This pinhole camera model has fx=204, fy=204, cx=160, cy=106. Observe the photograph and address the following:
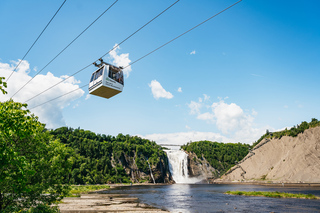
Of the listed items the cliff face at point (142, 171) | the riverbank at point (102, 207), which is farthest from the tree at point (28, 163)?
the cliff face at point (142, 171)

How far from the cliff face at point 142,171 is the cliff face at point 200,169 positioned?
906 inches

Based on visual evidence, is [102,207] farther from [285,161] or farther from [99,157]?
[99,157]

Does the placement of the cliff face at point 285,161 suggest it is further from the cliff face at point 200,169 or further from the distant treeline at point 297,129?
the cliff face at point 200,169

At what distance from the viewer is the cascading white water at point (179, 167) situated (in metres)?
155

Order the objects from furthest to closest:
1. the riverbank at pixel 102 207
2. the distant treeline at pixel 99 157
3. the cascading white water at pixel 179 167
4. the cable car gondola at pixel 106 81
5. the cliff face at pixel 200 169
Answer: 1. the cliff face at pixel 200 169
2. the cascading white water at pixel 179 167
3. the distant treeline at pixel 99 157
4. the riverbank at pixel 102 207
5. the cable car gondola at pixel 106 81

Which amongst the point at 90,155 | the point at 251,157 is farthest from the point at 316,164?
the point at 90,155

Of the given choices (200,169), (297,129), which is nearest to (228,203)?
(297,129)

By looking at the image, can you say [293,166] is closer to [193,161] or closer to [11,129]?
[193,161]

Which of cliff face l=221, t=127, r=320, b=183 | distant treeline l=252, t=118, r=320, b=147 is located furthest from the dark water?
distant treeline l=252, t=118, r=320, b=147

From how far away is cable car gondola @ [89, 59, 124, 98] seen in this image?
23.4 meters

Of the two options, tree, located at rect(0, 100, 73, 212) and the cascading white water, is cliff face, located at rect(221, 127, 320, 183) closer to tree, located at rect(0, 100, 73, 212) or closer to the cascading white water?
the cascading white water

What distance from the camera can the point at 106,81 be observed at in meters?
→ 23.3

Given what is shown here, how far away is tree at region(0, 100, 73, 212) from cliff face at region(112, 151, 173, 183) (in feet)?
432

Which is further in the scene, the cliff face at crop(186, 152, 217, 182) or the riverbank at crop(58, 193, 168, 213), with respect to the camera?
the cliff face at crop(186, 152, 217, 182)
